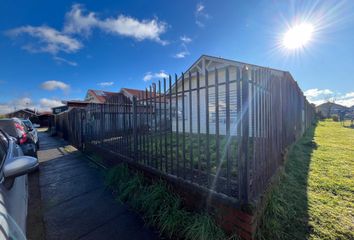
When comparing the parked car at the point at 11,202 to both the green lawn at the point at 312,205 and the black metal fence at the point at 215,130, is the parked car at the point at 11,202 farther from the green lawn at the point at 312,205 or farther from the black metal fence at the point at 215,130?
the green lawn at the point at 312,205

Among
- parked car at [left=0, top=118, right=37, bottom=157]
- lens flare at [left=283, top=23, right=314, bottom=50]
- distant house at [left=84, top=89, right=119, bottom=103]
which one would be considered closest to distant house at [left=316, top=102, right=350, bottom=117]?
lens flare at [left=283, top=23, right=314, bottom=50]

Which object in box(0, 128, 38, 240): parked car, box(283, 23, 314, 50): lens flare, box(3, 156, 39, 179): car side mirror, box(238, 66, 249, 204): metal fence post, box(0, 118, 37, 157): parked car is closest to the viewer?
box(0, 128, 38, 240): parked car

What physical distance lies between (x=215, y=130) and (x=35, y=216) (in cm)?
352

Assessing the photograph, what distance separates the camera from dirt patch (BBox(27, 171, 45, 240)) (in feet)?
7.89

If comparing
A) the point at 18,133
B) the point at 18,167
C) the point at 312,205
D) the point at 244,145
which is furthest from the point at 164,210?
the point at 18,133

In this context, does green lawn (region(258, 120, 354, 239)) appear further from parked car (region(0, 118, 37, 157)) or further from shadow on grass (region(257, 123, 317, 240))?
parked car (region(0, 118, 37, 157))

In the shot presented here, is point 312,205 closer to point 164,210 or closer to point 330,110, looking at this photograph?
point 164,210

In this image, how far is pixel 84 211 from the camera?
2.94 m

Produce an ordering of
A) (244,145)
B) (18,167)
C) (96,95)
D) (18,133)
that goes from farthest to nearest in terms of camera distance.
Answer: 1. (96,95)
2. (18,133)
3. (244,145)
4. (18,167)

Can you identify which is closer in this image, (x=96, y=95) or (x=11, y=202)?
(x=11, y=202)

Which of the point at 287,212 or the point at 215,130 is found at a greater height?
the point at 215,130

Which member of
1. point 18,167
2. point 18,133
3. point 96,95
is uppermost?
point 96,95

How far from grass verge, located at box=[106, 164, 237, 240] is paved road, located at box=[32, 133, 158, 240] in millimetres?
167

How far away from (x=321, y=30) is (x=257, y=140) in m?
5.95
